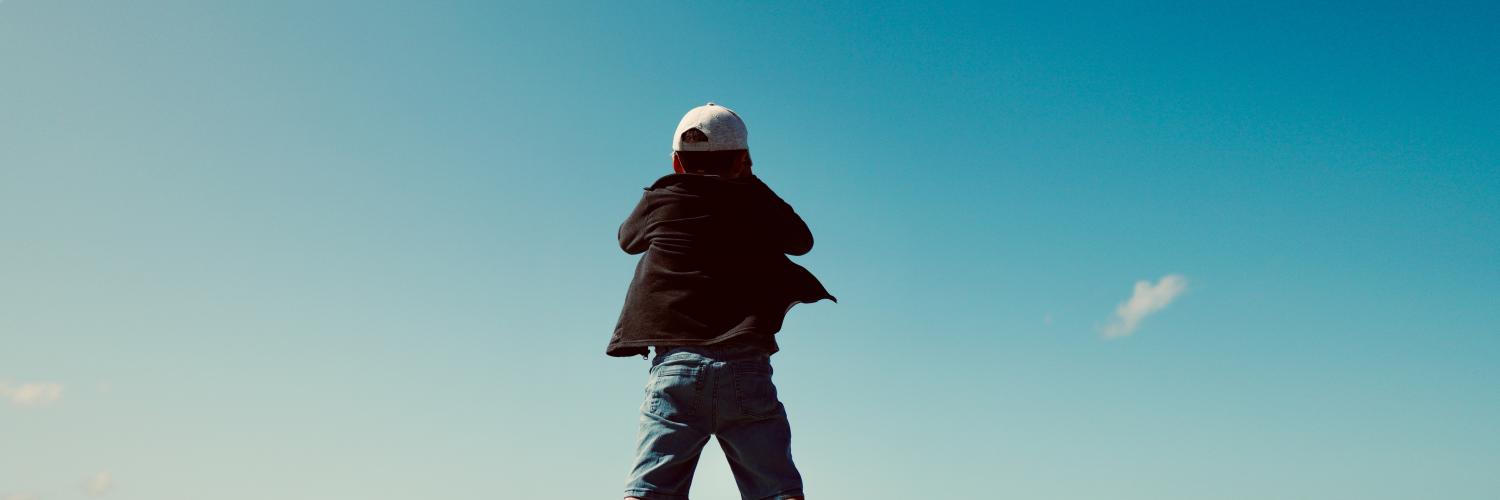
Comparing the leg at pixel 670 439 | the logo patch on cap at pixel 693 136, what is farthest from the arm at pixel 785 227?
the leg at pixel 670 439

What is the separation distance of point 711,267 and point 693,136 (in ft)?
2.19

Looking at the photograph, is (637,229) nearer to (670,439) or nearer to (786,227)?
(786,227)

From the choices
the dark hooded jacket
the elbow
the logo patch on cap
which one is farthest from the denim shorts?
the logo patch on cap

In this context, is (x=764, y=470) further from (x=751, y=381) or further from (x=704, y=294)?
(x=704, y=294)

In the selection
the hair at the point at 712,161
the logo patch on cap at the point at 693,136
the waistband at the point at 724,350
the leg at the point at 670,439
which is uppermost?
the logo patch on cap at the point at 693,136

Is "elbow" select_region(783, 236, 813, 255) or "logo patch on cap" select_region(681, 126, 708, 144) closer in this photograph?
"logo patch on cap" select_region(681, 126, 708, 144)

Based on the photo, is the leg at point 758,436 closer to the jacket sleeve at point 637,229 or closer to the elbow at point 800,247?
the elbow at point 800,247

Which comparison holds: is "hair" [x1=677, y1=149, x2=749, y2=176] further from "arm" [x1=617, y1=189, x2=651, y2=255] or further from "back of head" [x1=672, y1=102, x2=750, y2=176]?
"arm" [x1=617, y1=189, x2=651, y2=255]

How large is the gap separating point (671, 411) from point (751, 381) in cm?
41

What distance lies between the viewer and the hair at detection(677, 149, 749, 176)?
5.27 metres

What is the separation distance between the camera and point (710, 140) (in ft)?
17.1

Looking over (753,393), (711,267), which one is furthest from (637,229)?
(753,393)

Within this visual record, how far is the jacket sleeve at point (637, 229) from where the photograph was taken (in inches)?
210

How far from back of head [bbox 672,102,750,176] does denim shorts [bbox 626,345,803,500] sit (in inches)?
36.9
